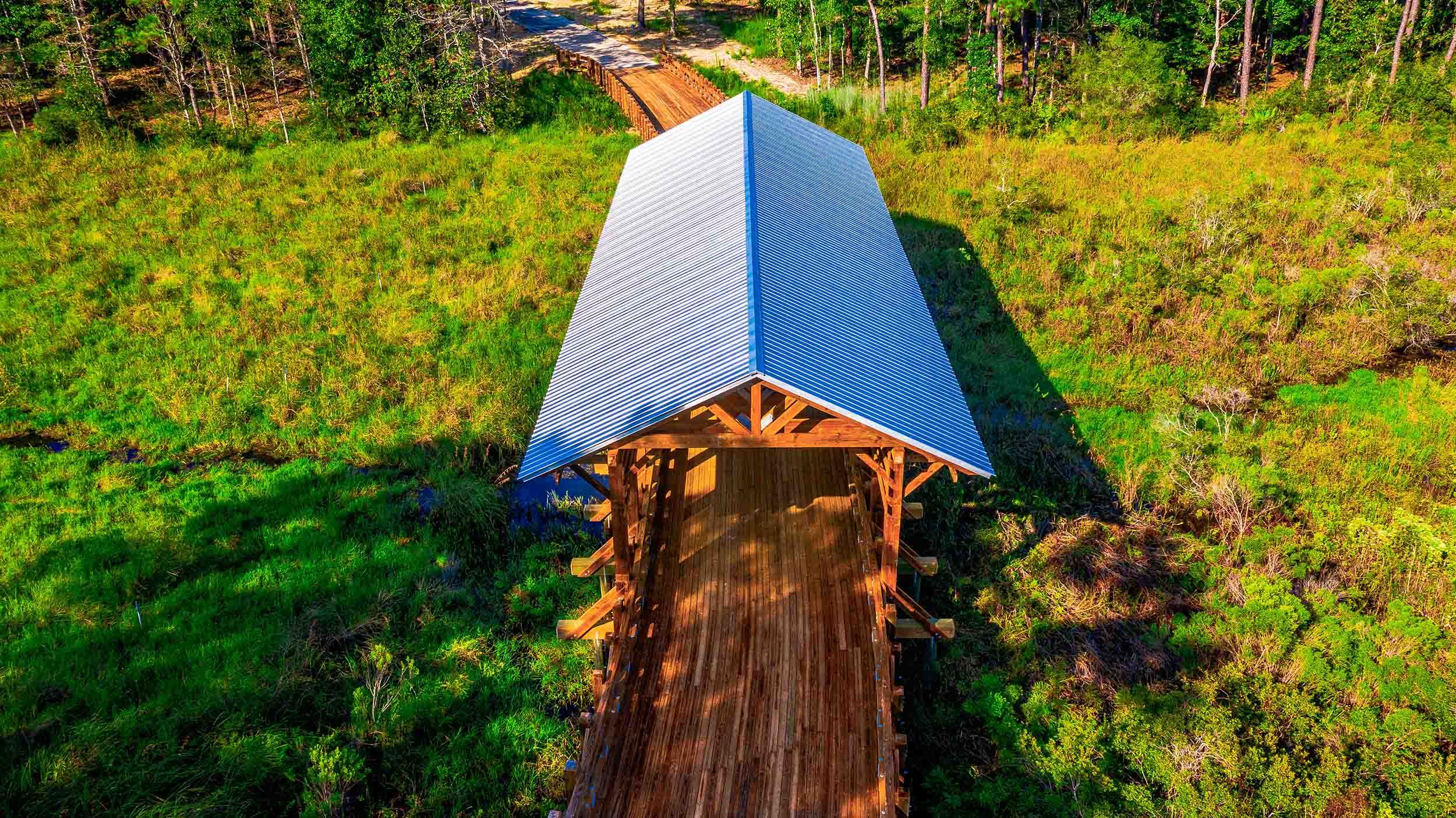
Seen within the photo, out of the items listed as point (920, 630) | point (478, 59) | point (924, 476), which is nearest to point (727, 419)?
point (924, 476)

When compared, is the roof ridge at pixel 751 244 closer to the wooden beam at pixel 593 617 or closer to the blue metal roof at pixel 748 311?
the blue metal roof at pixel 748 311

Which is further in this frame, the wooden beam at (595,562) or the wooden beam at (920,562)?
the wooden beam at (595,562)

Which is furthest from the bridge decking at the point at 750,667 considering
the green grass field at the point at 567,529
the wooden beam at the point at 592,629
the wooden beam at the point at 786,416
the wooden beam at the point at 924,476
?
the wooden beam at the point at 786,416

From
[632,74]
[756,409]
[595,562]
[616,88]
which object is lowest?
[595,562]

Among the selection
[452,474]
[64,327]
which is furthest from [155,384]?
[452,474]

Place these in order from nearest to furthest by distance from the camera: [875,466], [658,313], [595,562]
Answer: [875,466]
[595,562]
[658,313]

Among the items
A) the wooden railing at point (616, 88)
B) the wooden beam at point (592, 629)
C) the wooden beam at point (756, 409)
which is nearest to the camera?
the wooden beam at point (756, 409)

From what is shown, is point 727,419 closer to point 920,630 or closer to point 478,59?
point 920,630
